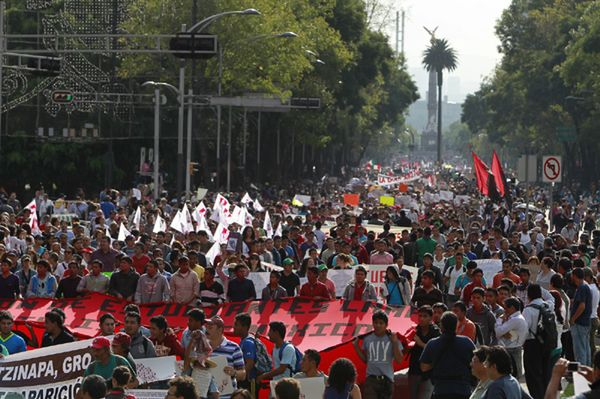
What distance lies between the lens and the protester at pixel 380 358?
13.8m

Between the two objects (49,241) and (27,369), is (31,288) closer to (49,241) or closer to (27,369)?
(49,241)

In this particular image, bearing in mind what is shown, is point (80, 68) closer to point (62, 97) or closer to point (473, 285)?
point (62, 97)

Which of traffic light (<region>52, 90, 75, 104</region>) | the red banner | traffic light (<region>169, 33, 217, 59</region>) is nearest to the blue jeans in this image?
the red banner

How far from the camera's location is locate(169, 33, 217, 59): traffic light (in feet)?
115

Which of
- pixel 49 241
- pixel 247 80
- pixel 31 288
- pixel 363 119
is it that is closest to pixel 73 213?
pixel 49 241

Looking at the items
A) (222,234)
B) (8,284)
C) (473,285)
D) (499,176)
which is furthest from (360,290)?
(499,176)

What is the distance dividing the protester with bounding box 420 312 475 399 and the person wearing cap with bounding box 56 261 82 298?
650cm

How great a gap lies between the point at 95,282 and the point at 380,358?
18.0ft

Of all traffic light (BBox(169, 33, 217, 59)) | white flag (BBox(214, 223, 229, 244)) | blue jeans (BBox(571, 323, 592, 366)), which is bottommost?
blue jeans (BBox(571, 323, 592, 366))

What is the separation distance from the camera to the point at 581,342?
56.9ft

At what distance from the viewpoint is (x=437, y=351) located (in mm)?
12859

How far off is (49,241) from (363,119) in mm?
80166

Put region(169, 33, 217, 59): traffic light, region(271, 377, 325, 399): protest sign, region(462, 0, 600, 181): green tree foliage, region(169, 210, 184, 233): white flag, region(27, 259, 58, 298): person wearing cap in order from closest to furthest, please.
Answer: region(271, 377, 325, 399): protest sign → region(27, 259, 58, 298): person wearing cap → region(169, 210, 184, 233): white flag → region(169, 33, 217, 59): traffic light → region(462, 0, 600, 181): green tree foliage

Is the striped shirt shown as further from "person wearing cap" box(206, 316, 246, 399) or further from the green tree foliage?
the green tree foliage
